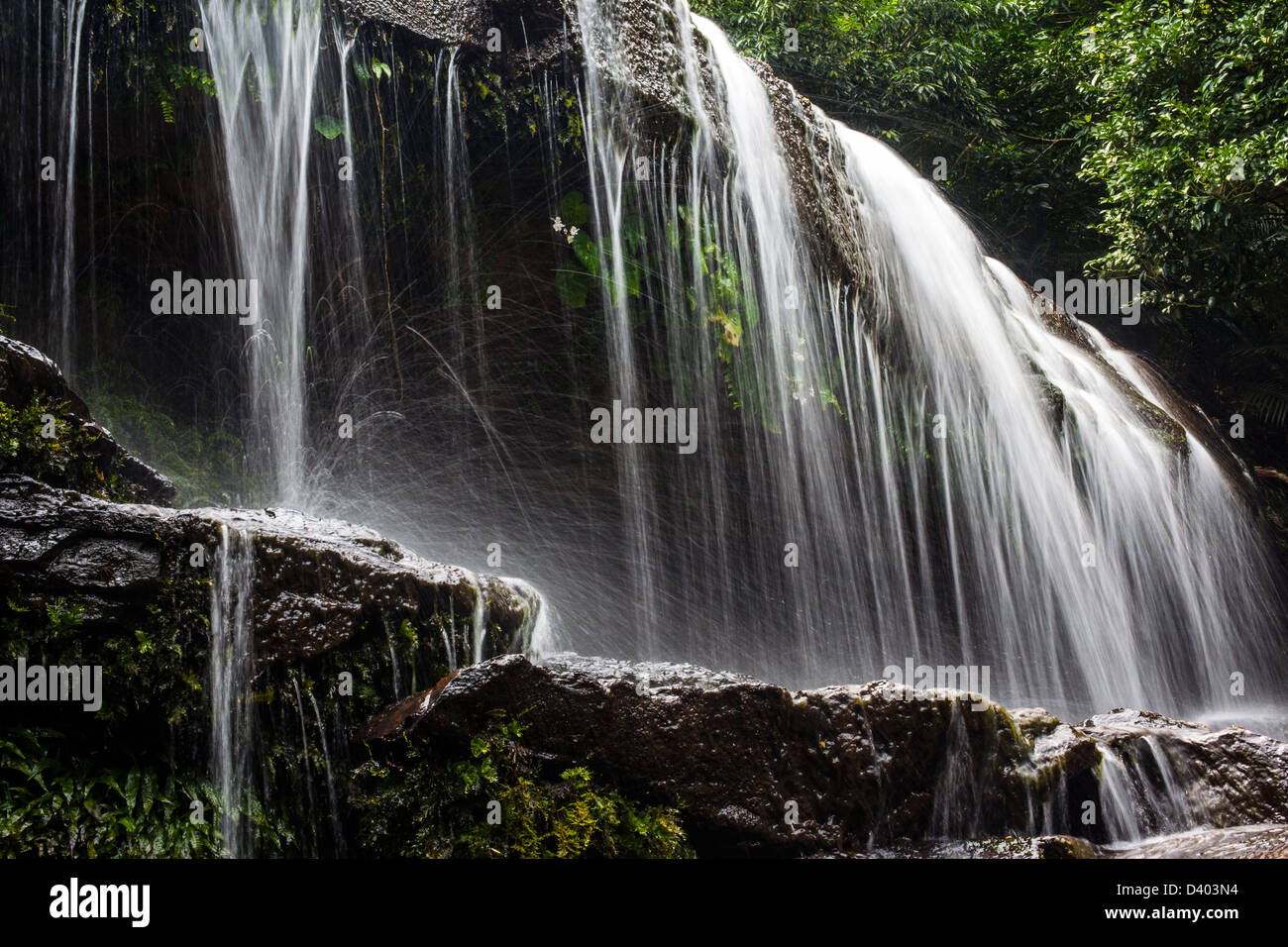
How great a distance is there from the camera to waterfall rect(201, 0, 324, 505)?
679cm

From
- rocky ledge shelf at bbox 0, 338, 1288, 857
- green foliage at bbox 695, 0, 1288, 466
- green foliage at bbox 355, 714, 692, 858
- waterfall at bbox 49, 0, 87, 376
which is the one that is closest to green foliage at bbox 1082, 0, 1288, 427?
green foliage at bbox 695, 0, 1288, 466

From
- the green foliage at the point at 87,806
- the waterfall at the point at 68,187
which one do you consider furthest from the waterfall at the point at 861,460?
the green foliage at the point at 87,806

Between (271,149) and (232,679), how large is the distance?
4.62 metres

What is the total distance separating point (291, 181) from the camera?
274 inches

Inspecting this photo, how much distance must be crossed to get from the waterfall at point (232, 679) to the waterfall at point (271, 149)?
3.20 meters

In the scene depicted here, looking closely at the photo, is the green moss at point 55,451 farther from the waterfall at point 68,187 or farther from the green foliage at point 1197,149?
the green foliage at point 1197,149

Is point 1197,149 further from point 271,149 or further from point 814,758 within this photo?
point 271,149

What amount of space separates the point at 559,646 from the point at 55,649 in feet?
11.3

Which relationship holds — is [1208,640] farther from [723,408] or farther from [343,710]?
[343,710]

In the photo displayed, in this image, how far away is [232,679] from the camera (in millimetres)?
3873

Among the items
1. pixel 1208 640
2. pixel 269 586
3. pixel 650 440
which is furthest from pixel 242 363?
pixel 1208 640

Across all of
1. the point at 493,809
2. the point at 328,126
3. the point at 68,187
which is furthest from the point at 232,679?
the point at 68,187

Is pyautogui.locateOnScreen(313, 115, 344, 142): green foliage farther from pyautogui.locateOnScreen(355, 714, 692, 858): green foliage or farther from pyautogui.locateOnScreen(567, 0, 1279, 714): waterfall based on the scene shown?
pyautogui.locateOnScreen(355, 714, 692, 858): green foliage

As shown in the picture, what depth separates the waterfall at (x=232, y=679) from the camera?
3.73 m
